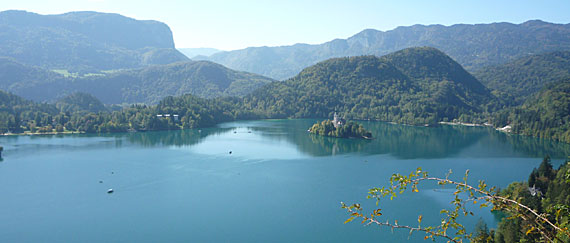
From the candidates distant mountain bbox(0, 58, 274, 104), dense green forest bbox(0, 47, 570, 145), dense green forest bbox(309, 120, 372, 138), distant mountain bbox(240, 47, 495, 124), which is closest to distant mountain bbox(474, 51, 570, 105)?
dense green forest bbox(0, 47, 570, 145)

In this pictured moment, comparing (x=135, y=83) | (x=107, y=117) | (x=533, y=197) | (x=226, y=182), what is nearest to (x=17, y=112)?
(x=107, y=117)

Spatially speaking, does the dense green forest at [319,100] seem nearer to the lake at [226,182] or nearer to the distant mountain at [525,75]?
the distant mountain at [525,75]

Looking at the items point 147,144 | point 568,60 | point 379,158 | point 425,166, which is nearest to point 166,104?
point 147,144

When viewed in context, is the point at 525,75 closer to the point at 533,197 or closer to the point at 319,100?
the point at 319,100

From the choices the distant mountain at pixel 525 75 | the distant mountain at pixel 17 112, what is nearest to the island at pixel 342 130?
the distant mountain at pixel 17 112

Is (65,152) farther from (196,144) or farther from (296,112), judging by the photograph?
(296,112)

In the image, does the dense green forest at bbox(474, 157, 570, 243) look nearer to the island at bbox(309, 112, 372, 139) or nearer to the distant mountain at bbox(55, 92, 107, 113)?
the island at bbox(309, 112, 372, 139)

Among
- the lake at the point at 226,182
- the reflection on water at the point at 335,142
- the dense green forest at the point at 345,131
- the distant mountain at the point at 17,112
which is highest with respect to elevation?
the distant mountain at the point at 17,112
